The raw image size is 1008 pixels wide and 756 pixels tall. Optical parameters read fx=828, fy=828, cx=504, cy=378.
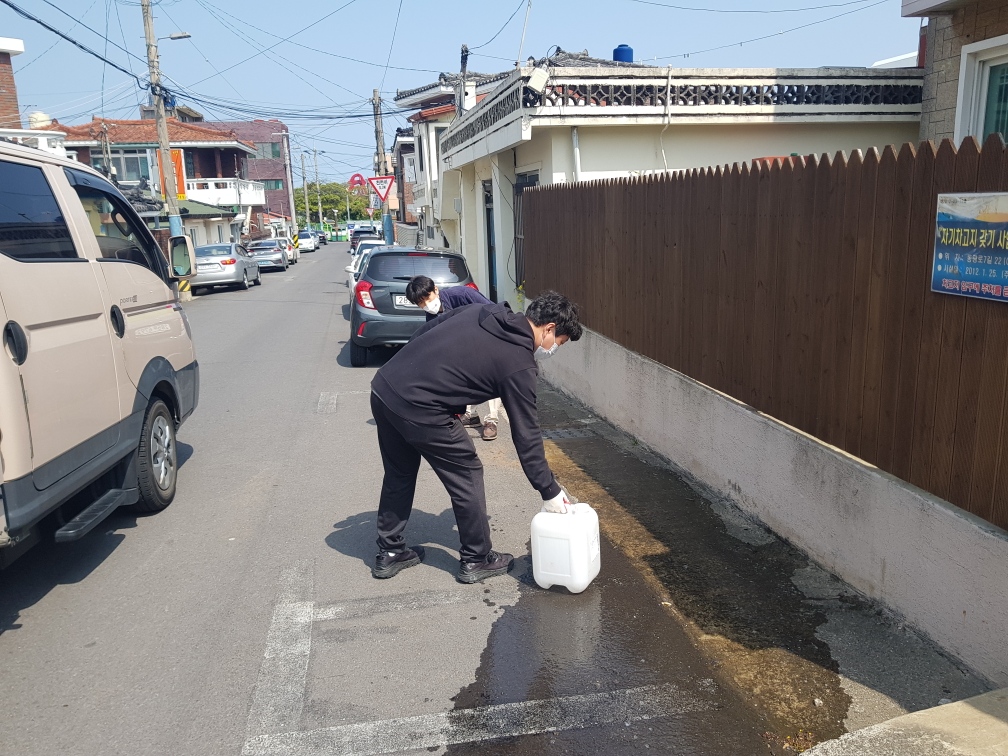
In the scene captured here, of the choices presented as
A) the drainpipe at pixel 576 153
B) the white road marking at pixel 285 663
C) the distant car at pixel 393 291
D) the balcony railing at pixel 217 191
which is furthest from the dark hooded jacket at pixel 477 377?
the balcony railing at pixel 217 191

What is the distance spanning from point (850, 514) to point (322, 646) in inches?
108

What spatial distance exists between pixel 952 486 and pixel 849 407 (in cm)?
81

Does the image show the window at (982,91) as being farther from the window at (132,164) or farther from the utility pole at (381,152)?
the window at (132,164)

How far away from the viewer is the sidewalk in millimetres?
3402

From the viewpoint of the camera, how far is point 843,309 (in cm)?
439

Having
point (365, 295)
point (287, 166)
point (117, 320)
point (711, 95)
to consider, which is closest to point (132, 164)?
point (287, 166)

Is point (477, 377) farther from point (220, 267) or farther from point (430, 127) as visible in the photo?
point (430, 127)

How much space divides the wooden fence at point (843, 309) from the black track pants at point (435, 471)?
77.6 inches

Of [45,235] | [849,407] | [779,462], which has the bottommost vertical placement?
[779,462]

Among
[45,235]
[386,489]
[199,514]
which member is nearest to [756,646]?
[386,489]

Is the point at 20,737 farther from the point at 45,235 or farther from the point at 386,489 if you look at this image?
the point at 45,235

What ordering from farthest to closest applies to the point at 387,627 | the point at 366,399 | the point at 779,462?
the point at 366,399, the point at 779,462, the point at 387,627

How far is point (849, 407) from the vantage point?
172 inches

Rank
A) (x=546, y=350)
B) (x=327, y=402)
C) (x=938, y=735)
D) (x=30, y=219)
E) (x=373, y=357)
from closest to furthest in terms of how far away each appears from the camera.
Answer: (x=938, y=735), (x=546, y=350), (x=30, y=219), (x=327, y=402), (x=373, y=357)
